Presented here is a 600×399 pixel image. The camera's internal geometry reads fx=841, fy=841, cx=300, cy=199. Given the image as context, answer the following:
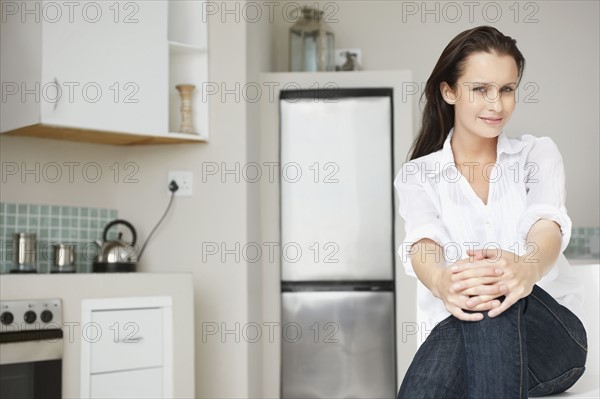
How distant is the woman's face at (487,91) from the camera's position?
179 cm

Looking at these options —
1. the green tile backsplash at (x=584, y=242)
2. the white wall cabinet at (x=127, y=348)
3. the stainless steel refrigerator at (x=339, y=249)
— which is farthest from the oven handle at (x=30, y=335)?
the green tile backsplash at (x=584, y=242)

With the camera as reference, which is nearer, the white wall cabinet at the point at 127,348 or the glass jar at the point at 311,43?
the white wall cabinet at the point at 127,348

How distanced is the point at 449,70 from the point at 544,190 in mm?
352

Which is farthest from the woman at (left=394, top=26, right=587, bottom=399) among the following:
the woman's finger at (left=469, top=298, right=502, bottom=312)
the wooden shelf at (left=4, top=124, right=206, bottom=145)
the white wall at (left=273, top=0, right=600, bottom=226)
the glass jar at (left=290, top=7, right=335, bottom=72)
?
the white wall at (left=273, top=0, right=600, bottom=226)

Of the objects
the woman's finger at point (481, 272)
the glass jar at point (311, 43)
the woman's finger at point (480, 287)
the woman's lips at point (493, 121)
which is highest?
the glass jar at point (311, 43)

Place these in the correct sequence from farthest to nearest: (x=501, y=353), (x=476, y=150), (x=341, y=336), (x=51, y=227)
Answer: (x=341, y=336)
(x=51, y=227)
(x=476, y=150)
(x=501, y=353)

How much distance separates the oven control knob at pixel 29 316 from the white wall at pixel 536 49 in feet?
7.41

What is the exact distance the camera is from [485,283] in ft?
5.05

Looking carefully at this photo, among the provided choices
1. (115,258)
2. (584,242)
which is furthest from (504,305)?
(584,242)

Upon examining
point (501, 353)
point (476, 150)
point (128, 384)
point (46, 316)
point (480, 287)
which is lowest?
point (128, 384)

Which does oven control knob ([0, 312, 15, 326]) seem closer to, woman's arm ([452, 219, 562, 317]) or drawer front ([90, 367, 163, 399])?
drawer front ([90, 367, 163, 399])

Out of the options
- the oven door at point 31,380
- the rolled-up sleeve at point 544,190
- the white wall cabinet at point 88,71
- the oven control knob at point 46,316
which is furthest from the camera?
the white wall cabinet at point 88,71

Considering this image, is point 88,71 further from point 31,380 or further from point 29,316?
point 31,380

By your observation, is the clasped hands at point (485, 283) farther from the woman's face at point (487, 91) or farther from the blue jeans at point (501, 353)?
the woman's face at point (487, 91)
